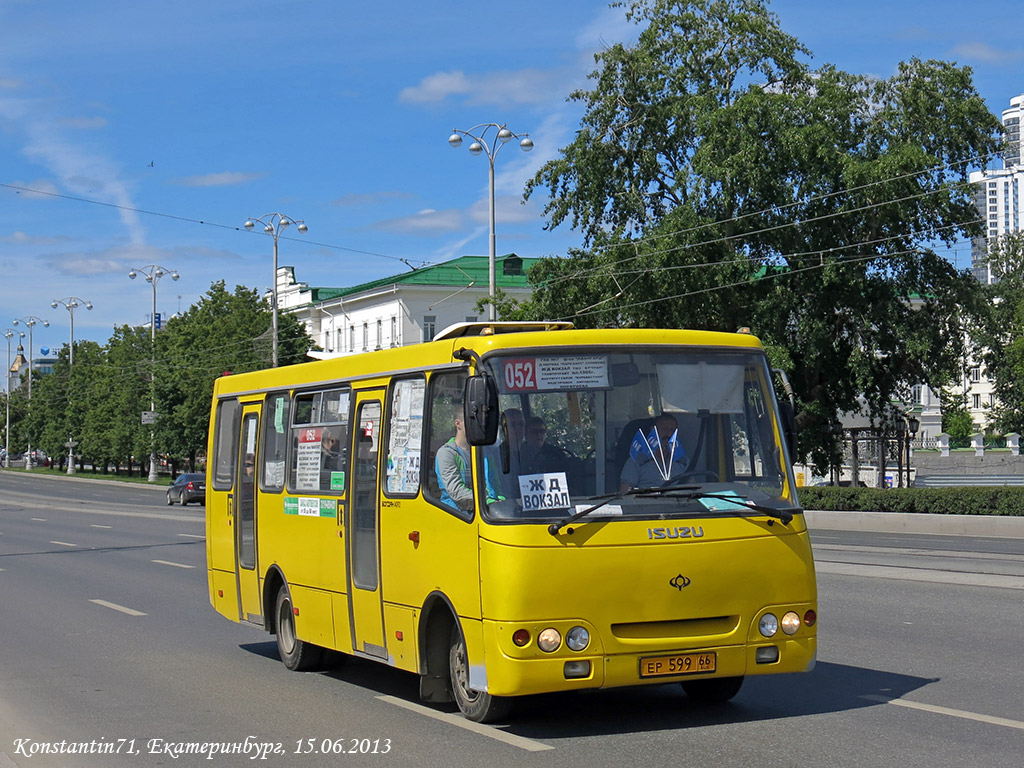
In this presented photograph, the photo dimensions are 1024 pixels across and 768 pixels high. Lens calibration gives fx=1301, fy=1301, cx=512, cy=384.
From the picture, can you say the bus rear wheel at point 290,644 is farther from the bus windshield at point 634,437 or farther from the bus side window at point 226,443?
the bus windshield at point 634,437

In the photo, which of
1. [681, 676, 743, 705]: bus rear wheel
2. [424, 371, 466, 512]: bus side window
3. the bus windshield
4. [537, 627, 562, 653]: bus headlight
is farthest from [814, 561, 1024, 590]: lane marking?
[537, 627, 562, 653]: bus headlight

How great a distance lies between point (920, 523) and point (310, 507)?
23.0 m

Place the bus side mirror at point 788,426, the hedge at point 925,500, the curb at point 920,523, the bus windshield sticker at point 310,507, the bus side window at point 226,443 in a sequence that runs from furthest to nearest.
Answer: the hedge at point 925,500 → the curb at point 920,523 → the bus side window at point 226,443 → the bus windshield sticker at point 310,507 → the bus side mirror at point 788,426

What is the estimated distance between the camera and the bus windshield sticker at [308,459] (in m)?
10.2

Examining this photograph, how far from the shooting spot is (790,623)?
309 inches

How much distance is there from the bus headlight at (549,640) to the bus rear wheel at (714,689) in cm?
147

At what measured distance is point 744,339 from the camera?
8320mm

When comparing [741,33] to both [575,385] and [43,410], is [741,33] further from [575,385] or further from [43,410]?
[43,410]

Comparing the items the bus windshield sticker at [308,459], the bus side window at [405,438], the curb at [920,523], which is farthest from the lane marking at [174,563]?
the curb at [920,523]

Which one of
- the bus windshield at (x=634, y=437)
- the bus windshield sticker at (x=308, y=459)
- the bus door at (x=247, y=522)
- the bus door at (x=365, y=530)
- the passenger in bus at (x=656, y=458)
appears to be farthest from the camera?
the bus door at (x=247, y=522)

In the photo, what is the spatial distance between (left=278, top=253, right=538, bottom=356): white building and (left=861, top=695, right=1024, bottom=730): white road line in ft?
220

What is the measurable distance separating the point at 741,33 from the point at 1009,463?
33.1m

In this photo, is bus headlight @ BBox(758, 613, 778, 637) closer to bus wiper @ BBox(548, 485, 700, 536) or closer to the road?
the road

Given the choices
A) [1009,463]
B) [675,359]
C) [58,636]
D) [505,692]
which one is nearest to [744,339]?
[675,359]
